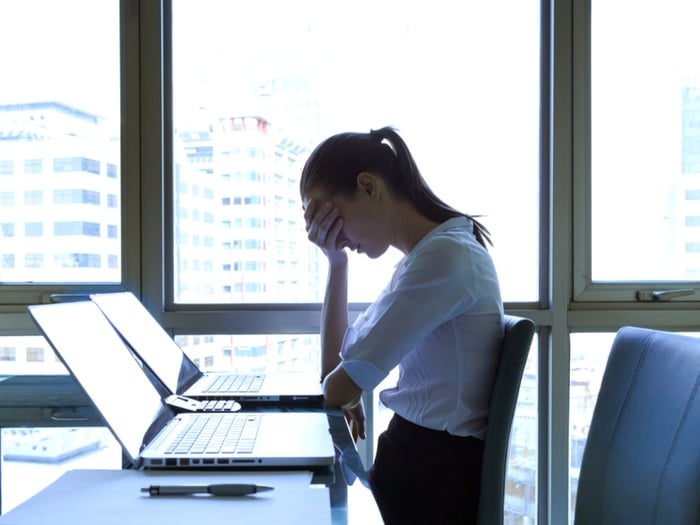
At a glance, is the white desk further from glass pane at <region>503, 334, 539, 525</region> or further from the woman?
glass pane at <region>503, 334, 539, 525</region>

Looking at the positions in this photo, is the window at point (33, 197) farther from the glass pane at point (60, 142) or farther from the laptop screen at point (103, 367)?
the laptop screen at point (103, 367)

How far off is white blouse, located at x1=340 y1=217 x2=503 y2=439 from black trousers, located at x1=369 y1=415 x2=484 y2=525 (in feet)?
0.08

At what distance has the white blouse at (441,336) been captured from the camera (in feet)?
2.96

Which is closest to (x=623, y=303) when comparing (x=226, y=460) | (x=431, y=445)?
(x=431, y=445)

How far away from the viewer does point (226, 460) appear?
0.73 metres

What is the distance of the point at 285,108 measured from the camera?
67.8 inches

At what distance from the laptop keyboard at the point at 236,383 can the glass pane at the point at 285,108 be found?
1.25 ft

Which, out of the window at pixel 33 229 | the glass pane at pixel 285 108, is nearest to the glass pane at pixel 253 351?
the glass pane at pixel 285 108

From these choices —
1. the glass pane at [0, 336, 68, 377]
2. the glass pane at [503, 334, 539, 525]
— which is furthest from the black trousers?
the glass pane at [0, 336, 68, 377]

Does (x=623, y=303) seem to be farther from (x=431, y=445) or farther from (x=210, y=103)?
(x=210, y=103)

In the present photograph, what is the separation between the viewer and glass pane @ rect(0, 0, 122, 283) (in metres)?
1.69

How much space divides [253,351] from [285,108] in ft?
2.34

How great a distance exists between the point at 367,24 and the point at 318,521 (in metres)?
1.50

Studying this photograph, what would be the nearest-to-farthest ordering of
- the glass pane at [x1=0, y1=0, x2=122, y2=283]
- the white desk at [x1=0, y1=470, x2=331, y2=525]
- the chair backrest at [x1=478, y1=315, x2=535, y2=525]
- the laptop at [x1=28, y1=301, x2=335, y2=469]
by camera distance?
the white desk at [x1=0, y1=470, x2=331, y2=525], the laptop at [x1=28, y1=301, x2=335, y2=469], the chair backrest at [x1=478, y1=315, x2=535, y2=525], the glass pane at [x1=0, y1=0, x2=122, y2=283]
